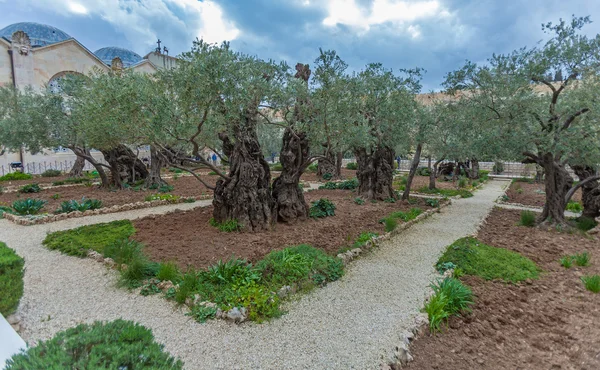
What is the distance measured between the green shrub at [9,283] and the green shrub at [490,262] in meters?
7.31

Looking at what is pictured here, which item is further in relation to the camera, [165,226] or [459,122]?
[459,122]

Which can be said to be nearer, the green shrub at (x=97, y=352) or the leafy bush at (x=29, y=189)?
the green shrub at (x=97, y=352)

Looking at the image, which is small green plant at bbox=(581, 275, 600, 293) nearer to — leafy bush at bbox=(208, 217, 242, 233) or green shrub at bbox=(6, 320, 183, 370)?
green shrub at bbox=(6, 320, 183, 370)

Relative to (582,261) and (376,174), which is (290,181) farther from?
(582,261)

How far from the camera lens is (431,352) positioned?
12.1ft

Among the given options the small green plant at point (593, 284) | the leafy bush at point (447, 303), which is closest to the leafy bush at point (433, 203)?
the small green plant at point (593, 284)

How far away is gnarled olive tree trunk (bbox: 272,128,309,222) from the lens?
939 centimetres

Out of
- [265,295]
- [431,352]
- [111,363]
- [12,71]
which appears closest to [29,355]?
[111,363]

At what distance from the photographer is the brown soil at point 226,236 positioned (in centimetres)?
673

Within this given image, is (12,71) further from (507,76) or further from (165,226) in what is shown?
(507,76)

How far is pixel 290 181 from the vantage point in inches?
375

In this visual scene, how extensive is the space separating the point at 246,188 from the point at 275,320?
472 centimetres

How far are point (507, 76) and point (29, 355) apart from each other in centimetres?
1116

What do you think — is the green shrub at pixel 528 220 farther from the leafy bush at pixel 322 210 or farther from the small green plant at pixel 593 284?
the leafy bush at pixel 322 210
